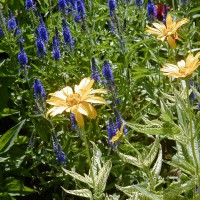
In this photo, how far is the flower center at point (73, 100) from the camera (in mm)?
→ 1967

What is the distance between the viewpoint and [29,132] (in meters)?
3.89

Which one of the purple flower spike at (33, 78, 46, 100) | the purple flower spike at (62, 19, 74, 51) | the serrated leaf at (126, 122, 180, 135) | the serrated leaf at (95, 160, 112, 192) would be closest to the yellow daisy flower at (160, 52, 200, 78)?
the serrated leaf at (126, 122, 180, 135)

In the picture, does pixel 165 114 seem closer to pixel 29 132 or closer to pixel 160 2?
pixel 29 132

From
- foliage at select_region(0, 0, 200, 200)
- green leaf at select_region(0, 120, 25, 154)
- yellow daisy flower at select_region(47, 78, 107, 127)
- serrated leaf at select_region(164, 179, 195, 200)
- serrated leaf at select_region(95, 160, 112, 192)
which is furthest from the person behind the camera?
foliage at select_region(0, 0, 200, 200)

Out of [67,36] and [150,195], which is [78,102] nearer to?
[150,195]

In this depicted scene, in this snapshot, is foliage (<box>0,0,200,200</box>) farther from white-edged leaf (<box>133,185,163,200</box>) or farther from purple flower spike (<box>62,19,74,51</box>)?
white-edged leaf (<box>133,185,163,200</box>)

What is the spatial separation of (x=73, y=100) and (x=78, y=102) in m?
0.03

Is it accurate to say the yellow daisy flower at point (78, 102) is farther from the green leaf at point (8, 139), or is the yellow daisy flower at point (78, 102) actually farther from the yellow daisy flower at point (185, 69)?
the green leaf at point (8, 139)

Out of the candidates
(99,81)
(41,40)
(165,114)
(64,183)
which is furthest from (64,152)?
(165,114)

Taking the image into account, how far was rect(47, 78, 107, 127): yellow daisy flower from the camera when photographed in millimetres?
1912

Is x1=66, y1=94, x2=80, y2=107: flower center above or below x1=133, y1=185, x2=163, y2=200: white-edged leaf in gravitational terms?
above

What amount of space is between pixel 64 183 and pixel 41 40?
3.26ft

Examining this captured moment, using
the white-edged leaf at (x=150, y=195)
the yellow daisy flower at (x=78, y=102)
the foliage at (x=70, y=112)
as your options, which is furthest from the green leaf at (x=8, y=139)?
the white-edged leaf at (x=150, y=195)

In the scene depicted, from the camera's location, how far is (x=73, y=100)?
1974mm
